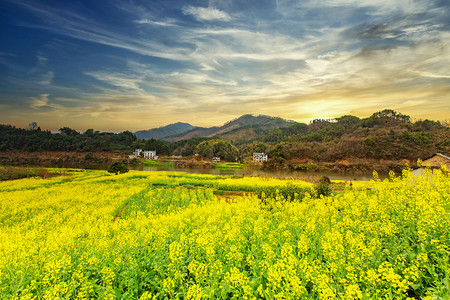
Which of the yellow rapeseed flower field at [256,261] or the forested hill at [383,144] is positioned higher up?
the forested hill at [383,144]

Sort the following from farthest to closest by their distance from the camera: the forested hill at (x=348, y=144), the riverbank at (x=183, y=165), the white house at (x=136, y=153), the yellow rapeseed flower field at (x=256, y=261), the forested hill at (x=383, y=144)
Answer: the white house at (x=136, y=153), the forested hill at (x=348, y=144), the forested hill at (x=383, y=144), the riverbank at (x=183, y=165), the yellow rapeseed flower field at (x=256, y=261)

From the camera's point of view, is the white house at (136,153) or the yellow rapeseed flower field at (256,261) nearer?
the yellow rapeseed flower field at (256,261)

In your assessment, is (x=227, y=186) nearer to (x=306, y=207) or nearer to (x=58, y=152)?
(x=306, y=207)

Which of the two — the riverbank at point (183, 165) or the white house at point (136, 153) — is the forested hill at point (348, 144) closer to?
the riverbank at point (183, 165)

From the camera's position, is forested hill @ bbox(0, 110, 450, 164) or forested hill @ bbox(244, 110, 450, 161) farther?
forested hill @ bbox(0, 110, 450, 164)

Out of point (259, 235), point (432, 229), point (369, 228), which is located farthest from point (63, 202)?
point (432, 229)

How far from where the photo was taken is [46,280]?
14.1 feet

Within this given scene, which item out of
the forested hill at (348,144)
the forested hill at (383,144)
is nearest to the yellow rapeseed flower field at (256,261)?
the forested hill at (348,144)

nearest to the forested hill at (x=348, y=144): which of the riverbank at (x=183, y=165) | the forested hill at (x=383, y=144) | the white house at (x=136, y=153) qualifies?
the forested hill at (x=383, y=144)

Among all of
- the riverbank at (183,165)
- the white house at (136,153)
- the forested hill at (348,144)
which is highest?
the forested hill at (348,144)

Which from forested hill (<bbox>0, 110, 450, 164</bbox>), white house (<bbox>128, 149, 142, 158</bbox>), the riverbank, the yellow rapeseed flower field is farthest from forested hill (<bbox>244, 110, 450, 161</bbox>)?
the yellow rapeseed flower field

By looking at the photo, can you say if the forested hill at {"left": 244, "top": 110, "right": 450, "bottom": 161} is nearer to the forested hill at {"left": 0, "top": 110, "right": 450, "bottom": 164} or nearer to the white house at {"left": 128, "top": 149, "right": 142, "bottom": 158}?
the forested hill at {"left": 0, "top": 110, "right": 450, "bottom": 164}

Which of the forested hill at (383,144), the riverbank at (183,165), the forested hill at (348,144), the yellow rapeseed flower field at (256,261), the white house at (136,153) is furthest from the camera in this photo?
the white house at (136,153)

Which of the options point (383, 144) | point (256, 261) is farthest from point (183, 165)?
point (256, 261)
